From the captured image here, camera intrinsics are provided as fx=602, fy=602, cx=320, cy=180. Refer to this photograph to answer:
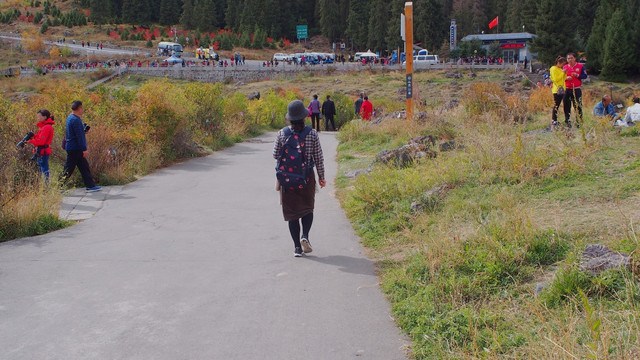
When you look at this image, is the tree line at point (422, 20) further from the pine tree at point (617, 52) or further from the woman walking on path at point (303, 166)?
the woman walking on path at point (303, 166)

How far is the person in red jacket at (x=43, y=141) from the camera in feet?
34.1

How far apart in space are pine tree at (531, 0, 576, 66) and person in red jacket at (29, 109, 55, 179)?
64.5 meters

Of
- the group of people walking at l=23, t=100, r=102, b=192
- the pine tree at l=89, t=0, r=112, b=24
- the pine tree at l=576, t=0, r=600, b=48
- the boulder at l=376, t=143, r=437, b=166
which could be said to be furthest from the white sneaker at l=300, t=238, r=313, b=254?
the pine tree at l=89, t=0, r=112, b=24

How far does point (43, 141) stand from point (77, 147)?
0.61m

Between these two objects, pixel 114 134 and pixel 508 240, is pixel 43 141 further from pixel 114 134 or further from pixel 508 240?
pixel 508 240

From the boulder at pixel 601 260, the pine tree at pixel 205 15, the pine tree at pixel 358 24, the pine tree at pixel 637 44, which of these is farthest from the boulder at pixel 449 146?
the pine tree at pixel 205 15

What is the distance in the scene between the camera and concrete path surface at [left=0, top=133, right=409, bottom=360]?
177 inches

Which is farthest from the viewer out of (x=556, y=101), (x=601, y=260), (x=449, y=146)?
(x=556, y=101)

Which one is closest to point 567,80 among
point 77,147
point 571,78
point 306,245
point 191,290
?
point 571,78

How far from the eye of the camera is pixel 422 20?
8581 centimetres

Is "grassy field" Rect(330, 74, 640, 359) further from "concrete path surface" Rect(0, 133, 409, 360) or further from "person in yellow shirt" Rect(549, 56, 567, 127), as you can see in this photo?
"person in yellow shirt" Rect(549, 56, 567, 127)

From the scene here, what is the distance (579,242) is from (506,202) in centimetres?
154

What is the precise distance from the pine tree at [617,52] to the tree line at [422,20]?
0.09m

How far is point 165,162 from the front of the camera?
14.6 metres
